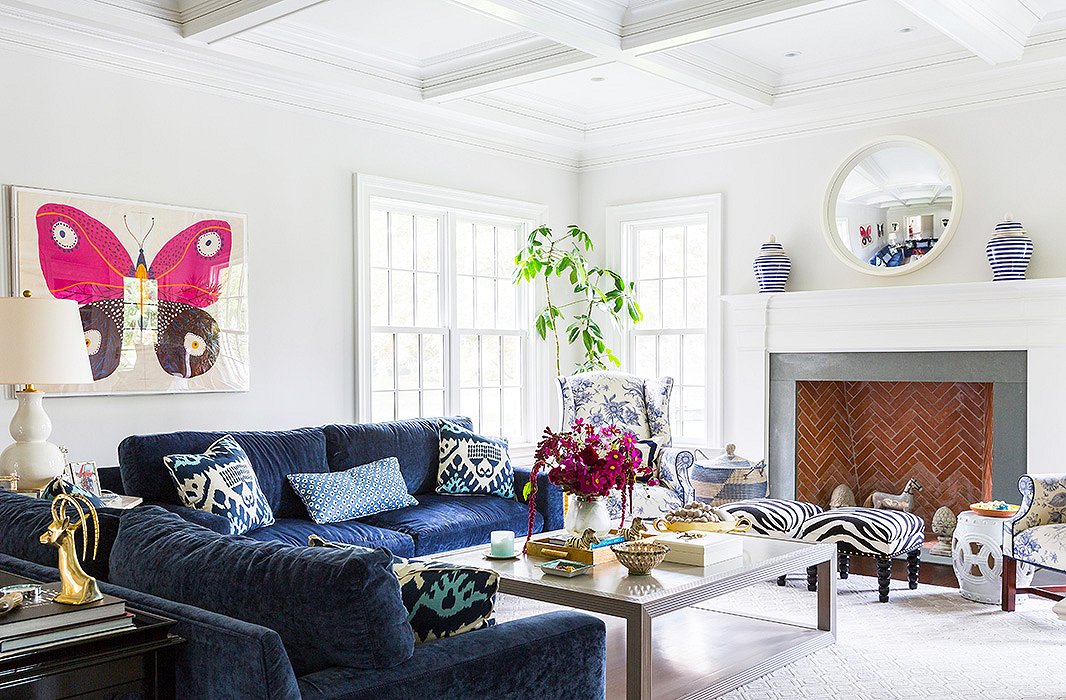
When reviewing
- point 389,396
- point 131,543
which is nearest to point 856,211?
point 389,396

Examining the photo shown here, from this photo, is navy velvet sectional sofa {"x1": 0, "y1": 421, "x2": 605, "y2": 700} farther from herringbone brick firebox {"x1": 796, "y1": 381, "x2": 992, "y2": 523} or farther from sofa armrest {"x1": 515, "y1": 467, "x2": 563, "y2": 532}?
herringbone brick firebox {"x1": 796, "y1": 381, "x2": 992, "y2": 523}

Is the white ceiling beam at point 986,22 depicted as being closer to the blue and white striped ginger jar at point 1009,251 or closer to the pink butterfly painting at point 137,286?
the blue and white striped ginger jar at point 1009,251

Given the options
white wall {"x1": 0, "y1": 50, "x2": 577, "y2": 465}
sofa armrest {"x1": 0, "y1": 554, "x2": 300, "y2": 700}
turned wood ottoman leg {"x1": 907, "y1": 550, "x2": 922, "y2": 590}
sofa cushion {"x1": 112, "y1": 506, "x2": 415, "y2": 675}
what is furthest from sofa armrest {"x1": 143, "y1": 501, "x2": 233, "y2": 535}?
turned wood ottoman leg {"x1": 907, "y1": 550, "x2": 922, "y2": 590}

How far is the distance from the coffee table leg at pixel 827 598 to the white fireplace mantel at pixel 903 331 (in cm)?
195

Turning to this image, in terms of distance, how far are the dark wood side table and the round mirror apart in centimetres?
509

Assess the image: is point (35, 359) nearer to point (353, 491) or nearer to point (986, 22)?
point (353, 491)

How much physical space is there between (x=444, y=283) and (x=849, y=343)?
2.54 metres

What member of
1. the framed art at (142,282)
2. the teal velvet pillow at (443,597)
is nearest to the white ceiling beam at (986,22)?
the teal velvet pillow at (443,597)

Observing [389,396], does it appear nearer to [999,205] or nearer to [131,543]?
[999,205]

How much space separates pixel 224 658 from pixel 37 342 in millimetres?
1908

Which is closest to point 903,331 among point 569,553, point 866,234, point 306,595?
point 866,234

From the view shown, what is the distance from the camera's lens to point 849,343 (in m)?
6.32

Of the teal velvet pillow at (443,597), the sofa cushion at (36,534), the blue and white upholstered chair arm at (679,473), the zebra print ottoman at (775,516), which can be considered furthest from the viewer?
the blue and white upholstered chair arm at (679,473)

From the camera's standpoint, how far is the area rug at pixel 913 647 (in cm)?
371
